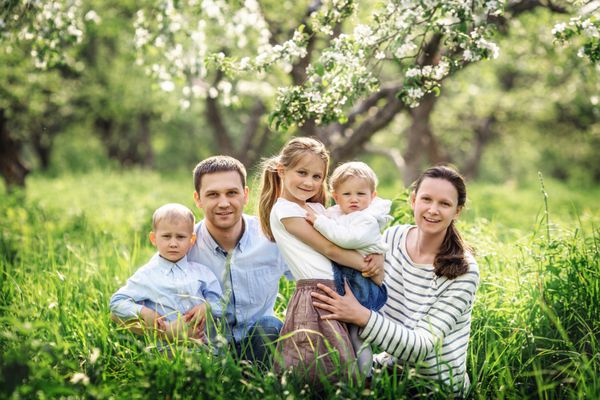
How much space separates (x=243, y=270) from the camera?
3555mm

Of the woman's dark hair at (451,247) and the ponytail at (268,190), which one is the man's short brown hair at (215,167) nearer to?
the ponytail at (268,190)

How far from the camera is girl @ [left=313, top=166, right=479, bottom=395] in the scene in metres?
2.90

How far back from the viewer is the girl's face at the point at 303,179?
3055 millimetres

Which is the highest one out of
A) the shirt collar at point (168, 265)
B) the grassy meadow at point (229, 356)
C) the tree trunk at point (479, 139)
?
the tree trunk at point (479, 139)

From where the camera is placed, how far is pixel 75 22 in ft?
17.5

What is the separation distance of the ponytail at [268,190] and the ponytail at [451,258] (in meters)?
0.99

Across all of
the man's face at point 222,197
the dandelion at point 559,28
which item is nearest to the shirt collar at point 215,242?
the man's face at point 222,197

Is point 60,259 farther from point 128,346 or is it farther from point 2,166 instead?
point 2,166

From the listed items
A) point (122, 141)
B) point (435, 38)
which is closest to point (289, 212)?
point (435, 38)

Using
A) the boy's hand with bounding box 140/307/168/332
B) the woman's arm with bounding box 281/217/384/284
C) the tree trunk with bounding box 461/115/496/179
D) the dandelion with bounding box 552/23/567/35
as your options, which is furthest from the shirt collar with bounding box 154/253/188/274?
the tree trunk with bounding box 461/115/496/179

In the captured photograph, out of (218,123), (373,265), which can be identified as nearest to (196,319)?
(373,265)

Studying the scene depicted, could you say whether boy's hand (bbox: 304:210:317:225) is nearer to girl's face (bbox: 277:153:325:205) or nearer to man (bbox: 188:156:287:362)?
girl's face (bbox: 277:153:325:205)

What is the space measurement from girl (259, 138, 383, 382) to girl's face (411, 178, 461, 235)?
1.20ft

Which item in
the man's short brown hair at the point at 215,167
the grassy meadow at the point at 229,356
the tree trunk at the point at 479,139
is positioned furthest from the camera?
the tree trunk at the point at 479,139
